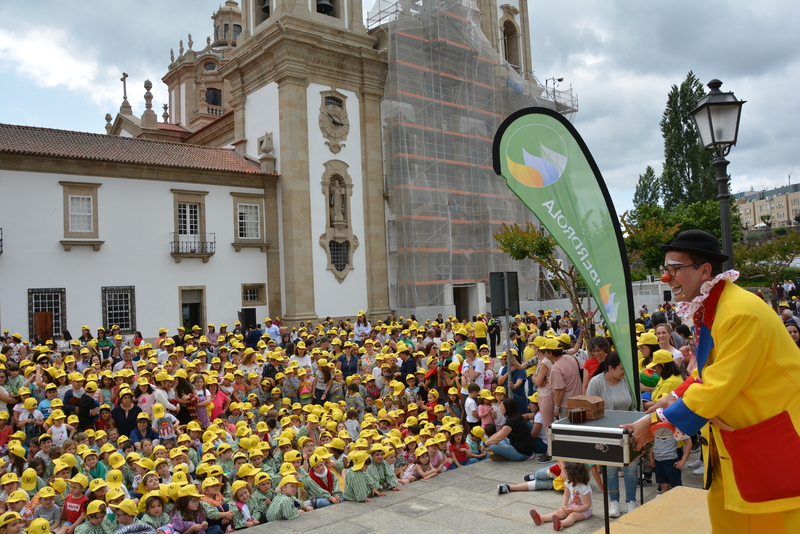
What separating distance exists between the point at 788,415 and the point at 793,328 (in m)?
6.74

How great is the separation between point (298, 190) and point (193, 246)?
193 inches

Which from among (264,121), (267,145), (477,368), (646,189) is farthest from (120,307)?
(646,189)

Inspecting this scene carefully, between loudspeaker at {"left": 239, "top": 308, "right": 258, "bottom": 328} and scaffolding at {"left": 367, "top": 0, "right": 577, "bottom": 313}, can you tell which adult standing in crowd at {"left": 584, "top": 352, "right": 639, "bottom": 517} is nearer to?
loudspeaker at {"left": 239, "top": 308, "right": 258, "bottom": 328}

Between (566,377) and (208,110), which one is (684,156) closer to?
(208,110)

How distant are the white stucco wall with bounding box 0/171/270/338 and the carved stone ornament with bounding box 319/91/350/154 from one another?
4.18 meters

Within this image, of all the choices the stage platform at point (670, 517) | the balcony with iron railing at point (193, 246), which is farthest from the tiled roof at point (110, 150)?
the stage platform at point (670, 517)

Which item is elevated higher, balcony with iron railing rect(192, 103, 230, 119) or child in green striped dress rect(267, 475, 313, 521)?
balcony with iron railing rect(192, 103, 230, 119)

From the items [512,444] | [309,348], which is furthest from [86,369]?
[512,444]

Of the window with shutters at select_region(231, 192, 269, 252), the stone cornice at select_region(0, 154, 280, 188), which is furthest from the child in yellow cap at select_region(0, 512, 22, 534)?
the window with shutters at select_region(231, 192, 269, 252)

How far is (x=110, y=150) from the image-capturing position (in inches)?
978

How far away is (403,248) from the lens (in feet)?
97.2

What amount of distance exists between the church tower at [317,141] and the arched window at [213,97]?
2212 centimetres

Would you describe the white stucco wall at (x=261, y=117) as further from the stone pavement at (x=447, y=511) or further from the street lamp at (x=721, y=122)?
the street lamp at (x=721, y=122)

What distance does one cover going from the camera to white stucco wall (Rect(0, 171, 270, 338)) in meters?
22.1
